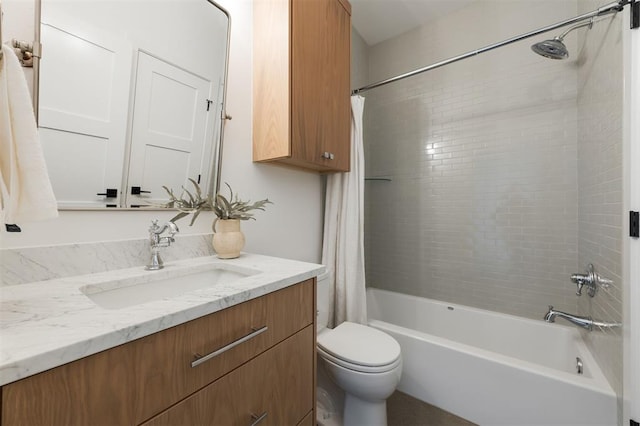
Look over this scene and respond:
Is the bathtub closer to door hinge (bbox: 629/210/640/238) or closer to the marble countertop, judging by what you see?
door hinge (bbox: 629/210/640/238)

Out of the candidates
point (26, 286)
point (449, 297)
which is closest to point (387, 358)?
point (449, 297)

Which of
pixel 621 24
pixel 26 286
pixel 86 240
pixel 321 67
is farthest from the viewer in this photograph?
pixel 321 67

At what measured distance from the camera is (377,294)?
2.40m

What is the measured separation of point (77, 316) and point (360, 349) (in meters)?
1.14

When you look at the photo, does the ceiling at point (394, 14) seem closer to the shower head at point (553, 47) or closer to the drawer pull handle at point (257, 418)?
the shower head at point (553, 47)

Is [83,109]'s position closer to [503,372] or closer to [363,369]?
[363,369]

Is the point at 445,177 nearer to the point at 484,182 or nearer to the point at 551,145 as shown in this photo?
the point at 484,182

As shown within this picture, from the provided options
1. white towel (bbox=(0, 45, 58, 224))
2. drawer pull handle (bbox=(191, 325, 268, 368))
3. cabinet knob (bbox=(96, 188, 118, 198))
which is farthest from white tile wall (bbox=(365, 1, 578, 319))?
white towel (bbox=(0, 45, 58, 224))

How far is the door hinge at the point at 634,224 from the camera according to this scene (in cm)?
96

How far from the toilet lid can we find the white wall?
20.9 inches

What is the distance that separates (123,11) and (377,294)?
2.40 metres

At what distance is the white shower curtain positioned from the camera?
69.0 inches

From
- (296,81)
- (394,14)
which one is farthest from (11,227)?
(394,14)

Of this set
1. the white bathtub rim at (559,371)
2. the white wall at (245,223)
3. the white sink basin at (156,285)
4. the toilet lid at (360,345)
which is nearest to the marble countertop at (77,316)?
the white sink basin at (156,285)
